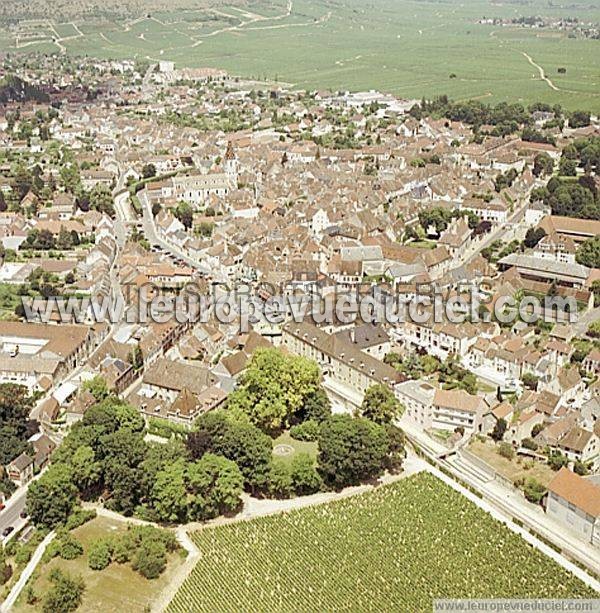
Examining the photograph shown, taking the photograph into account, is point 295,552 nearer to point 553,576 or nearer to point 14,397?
point 553,576

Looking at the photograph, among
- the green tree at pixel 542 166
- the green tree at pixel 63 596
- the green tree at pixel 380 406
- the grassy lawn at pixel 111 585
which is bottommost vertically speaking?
the green tree at pixel 542 166

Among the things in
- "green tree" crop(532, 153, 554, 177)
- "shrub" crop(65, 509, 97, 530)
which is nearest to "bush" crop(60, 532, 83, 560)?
"shrub" crop(65, 509, 97, 530)

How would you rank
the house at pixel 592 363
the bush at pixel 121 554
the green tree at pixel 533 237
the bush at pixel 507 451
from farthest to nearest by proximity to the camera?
1. the green tree at pixel 533 237
2. the house at pixel 592 363
3. the bush at pixel 507 451
4. the bush at pixel 121 554

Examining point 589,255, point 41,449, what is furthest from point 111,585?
point 589,255

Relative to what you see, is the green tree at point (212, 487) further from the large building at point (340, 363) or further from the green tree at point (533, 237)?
the green tree at point (533, 237)

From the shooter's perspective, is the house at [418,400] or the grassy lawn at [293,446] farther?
the house at [418,400]

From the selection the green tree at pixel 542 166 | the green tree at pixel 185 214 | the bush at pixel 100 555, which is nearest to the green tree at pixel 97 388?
the bush at pixel 100 555

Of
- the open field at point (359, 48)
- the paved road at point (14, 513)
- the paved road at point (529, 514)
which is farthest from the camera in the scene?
the open field at point (359, 48)
